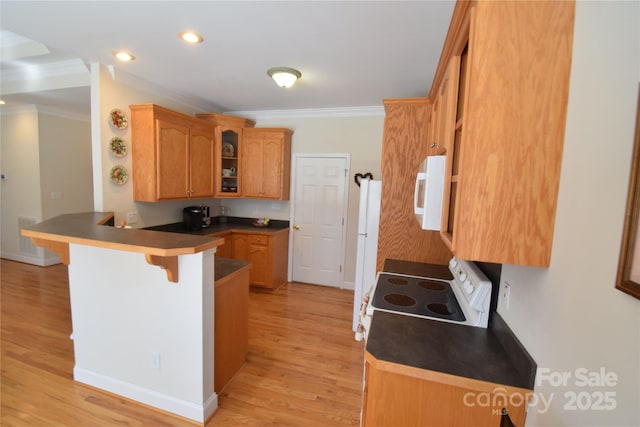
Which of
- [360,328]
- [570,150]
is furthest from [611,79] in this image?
[360,328]

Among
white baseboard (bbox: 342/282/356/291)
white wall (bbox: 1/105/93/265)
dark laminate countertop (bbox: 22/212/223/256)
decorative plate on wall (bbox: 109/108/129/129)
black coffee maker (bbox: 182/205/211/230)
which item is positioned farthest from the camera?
white wall (bbox: 1/105/93/265)

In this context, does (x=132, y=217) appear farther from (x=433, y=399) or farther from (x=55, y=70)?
(x=433, y=399)

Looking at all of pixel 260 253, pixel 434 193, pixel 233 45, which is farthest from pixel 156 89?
pixel 434 193

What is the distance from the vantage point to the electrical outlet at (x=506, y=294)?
1240 mm

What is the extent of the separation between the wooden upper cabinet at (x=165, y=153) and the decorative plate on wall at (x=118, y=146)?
0.10 m

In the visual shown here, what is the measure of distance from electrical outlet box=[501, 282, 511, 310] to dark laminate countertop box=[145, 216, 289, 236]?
3.12 metres

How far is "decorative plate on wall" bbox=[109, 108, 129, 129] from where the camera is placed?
276 centimetres

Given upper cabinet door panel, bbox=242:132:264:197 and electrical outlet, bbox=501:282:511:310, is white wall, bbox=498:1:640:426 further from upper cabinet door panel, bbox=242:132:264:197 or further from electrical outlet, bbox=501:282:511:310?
upper cabinet door panel, bbox=242:132:264:197

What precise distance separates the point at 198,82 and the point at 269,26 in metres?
1.53

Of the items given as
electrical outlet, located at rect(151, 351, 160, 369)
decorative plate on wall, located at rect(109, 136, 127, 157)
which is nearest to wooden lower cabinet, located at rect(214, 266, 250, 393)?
electrical outlet, located at rect(151, 351, 160, 369)

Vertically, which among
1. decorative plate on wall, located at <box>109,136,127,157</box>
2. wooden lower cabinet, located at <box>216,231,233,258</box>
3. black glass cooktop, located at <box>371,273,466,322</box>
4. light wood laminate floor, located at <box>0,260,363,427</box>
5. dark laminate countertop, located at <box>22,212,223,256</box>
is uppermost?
decorative plate on wall, located at <box>109,136,127,157</box>

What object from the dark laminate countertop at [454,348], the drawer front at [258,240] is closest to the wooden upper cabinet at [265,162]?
the drawer front at [258,240]

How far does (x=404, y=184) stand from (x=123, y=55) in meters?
2.70

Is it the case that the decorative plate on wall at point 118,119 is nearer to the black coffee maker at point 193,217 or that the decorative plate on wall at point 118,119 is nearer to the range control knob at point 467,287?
the black coffee maker at point 193,217
